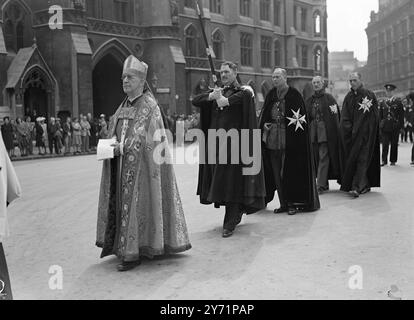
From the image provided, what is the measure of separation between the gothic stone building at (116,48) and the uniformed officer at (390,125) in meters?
15.1

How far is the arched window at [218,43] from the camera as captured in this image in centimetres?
3794

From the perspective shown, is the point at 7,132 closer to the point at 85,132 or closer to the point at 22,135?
the point at 22,135

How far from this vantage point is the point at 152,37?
1196 inches

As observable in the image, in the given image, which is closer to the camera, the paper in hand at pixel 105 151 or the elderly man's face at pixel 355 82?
the paper in hand at pixel 105 151

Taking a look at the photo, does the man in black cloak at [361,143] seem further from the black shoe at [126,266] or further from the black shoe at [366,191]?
the black shoe at [126,266]

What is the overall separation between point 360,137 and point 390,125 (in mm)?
5265

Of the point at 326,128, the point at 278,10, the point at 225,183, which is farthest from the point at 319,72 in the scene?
the point at 225,183

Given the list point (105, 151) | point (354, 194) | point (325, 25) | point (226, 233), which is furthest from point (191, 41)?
point (105, 151)

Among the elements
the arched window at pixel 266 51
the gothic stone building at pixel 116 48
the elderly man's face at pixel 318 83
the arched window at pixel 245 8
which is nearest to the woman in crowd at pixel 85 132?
the gothic stone building at pixel 116 48

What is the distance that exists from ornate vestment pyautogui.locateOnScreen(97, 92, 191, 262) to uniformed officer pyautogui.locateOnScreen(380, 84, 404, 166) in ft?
32.3

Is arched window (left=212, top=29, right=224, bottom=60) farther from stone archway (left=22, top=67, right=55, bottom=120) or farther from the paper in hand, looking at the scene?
the paper in hand

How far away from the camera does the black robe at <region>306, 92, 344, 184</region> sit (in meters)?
9.41

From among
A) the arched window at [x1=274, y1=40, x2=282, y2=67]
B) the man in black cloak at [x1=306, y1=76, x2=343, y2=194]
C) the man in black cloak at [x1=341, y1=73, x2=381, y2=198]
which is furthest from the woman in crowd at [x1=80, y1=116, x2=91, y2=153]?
the arched window at [x1=274, y1=40, x2=282, y2=67]
